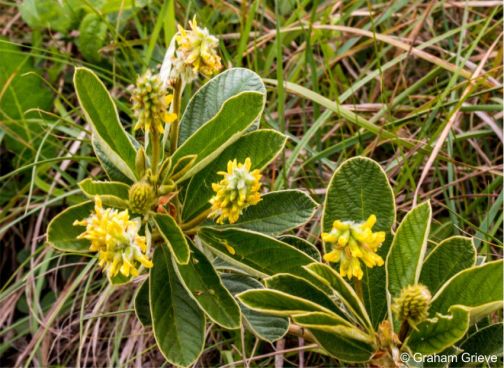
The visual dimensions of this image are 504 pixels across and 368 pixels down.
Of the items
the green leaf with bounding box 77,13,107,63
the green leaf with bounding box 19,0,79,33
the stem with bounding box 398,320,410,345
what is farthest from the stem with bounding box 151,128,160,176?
the green leaf with bounding box 19,0,79,33

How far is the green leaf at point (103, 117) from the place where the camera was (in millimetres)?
1142

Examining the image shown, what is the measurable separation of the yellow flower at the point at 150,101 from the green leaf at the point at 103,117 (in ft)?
0.39

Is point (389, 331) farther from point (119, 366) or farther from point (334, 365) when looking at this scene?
point (119, 366)

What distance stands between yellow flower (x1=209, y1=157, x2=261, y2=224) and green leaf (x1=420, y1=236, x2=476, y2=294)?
1.08 feet

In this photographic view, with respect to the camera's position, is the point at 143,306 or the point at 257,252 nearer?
the point at 257,252

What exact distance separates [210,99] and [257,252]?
31cm

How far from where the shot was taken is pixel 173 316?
47.2 inches

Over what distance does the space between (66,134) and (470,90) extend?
3.76 feet

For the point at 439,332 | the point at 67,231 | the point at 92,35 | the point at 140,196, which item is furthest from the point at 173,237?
the point at 92,35

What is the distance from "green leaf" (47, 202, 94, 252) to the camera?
1.12m

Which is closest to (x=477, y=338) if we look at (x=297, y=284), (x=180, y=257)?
(x=297, y=284)

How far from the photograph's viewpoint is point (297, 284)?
109 centimetres

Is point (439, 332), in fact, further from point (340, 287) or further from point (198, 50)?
point (198, 50)

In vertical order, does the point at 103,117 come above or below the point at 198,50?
below
